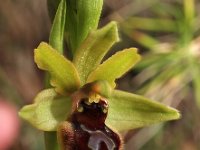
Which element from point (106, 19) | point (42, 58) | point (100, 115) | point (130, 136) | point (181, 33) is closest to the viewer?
point (42, 58)

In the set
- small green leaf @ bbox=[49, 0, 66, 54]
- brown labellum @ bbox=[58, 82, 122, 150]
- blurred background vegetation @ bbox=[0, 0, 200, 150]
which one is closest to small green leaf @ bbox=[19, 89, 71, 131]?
brown labellum @ bbox=[58, 82, 122, 150]

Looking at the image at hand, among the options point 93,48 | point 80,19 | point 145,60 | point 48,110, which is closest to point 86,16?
point 80,19

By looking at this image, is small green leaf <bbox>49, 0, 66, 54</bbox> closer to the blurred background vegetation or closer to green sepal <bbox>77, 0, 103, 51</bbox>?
green sepal <bbox>77, 0, 103, 51</bbox>

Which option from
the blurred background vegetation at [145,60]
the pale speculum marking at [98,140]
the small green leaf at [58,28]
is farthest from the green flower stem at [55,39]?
the blurred background vegetation at [145,60]

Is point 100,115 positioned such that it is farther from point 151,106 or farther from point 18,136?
point 18,136

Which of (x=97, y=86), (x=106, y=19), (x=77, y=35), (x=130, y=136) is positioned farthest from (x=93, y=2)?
(x=106, y=19)

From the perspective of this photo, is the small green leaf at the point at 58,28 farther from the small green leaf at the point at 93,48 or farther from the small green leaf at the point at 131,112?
the small green leaf at the point at 131,112
